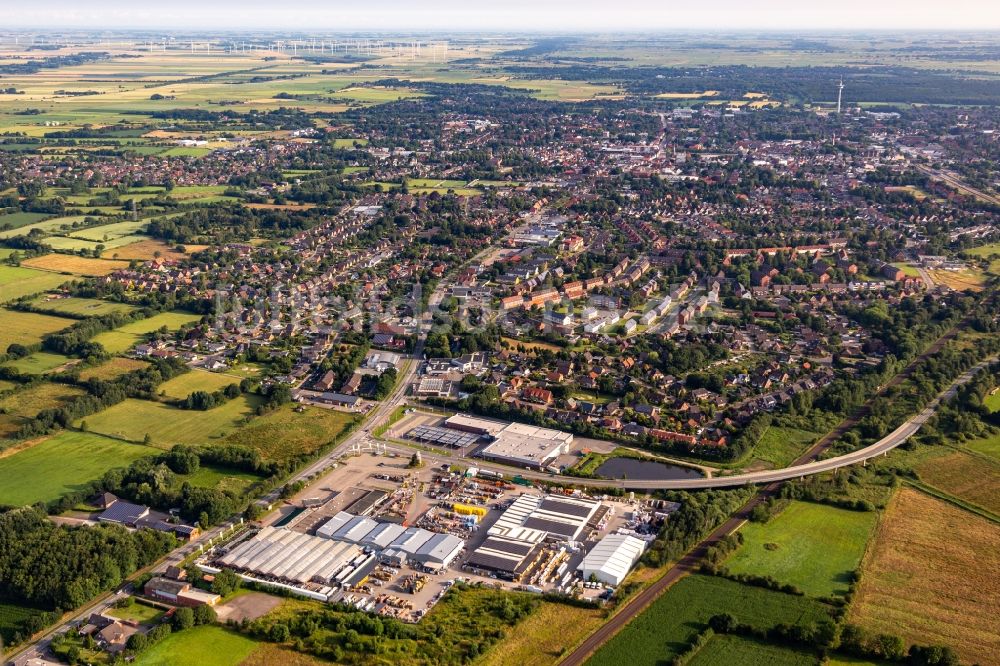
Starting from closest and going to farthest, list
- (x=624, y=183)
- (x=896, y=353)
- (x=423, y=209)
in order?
(x=896, y=353) → (x=423, y=209) → (x=624, y=183)

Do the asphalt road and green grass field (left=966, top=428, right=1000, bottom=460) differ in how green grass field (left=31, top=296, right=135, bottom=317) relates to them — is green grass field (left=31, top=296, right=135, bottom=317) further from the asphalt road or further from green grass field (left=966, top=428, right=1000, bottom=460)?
green grass field (left=966, top=428, right=1000, bottom=460)

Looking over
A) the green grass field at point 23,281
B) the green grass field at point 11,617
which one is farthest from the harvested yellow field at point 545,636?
the green grass field at point 23,281

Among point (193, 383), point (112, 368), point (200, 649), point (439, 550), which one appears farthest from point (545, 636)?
point (112, 368)

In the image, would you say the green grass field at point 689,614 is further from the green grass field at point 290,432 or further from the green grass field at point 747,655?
the green grass field at point 290,432

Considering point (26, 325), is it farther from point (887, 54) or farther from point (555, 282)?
point (887, 54)

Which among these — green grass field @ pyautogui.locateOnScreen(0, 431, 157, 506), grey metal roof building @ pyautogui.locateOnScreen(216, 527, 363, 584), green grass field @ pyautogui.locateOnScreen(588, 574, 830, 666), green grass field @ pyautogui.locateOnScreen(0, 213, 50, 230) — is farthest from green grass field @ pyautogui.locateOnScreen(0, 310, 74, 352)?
Result: green grass field @ pyautogui.locateOnScreen(588, 574, 830, 666)

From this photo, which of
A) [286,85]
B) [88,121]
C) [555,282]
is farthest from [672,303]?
[286,85]
